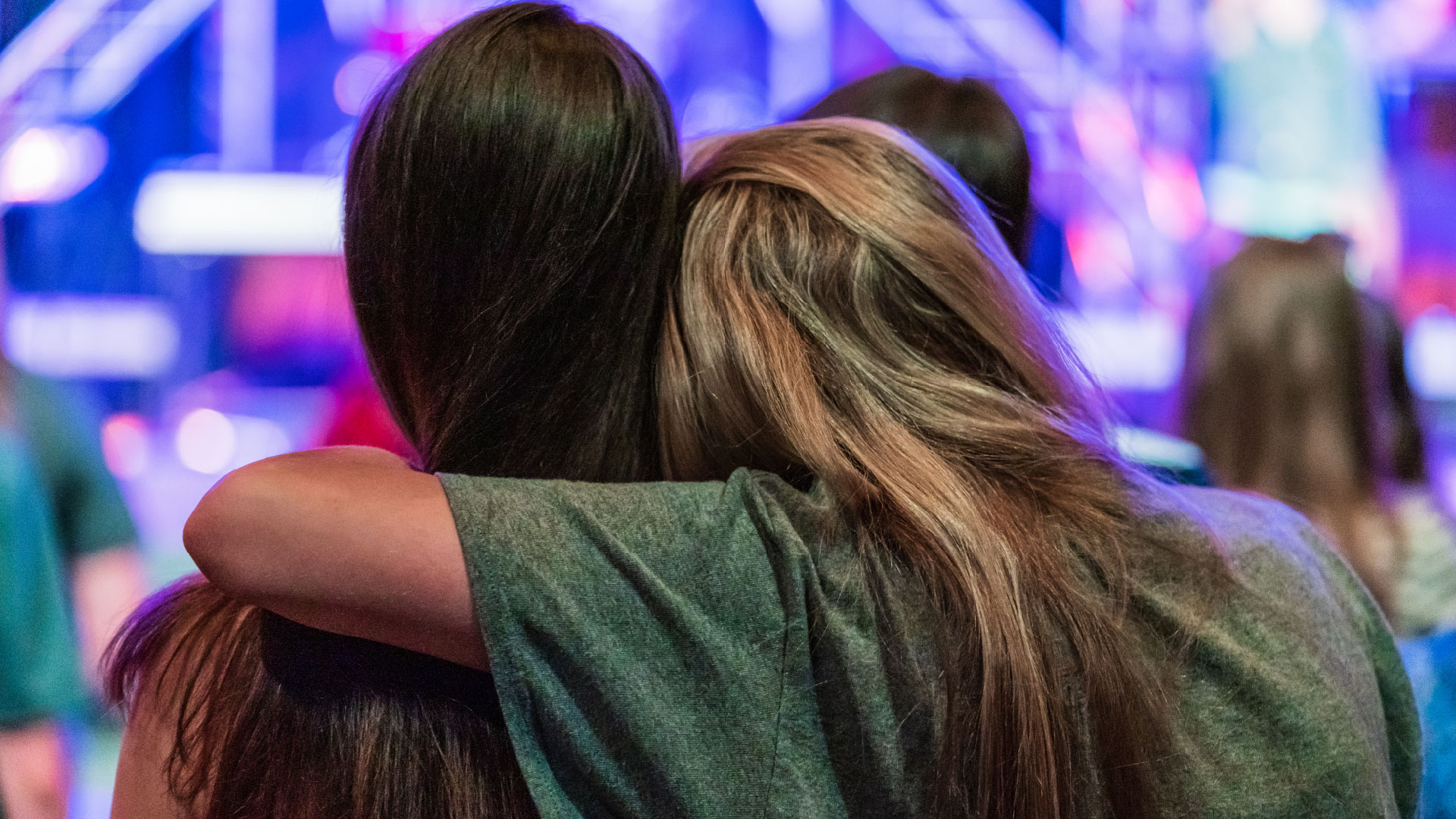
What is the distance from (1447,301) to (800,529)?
5304 millimetres

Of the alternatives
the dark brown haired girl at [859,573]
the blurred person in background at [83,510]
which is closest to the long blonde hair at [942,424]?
the dark brown haired girl at [859,573]

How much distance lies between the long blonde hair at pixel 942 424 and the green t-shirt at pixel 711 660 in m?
0.03

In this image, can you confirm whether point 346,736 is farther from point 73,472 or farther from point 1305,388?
point 1305,388

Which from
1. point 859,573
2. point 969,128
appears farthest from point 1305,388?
point 859,573

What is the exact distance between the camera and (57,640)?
4.17ft

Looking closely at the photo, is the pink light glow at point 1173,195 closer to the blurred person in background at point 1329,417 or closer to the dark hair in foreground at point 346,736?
the blurred person in background at point 1329,417

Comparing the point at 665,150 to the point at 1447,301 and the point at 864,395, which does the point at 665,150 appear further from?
the point at 1447,301

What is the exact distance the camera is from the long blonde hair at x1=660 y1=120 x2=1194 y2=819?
670 mm

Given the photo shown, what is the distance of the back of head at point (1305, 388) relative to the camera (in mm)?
1610

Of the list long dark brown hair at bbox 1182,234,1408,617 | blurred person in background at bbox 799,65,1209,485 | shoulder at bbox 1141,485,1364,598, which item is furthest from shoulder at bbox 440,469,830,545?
long dark brown hair at bbox 1182,234,1408,617

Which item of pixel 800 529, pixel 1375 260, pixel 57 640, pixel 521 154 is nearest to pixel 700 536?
pixel 800 529

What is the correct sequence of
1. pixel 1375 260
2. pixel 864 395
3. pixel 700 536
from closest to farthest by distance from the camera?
pixel 700 536 < pixel 864 395 < pixel 1375 260

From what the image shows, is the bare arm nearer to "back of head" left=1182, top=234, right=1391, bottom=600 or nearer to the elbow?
the elbow

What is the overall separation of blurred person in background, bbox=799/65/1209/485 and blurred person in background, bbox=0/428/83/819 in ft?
3.22
